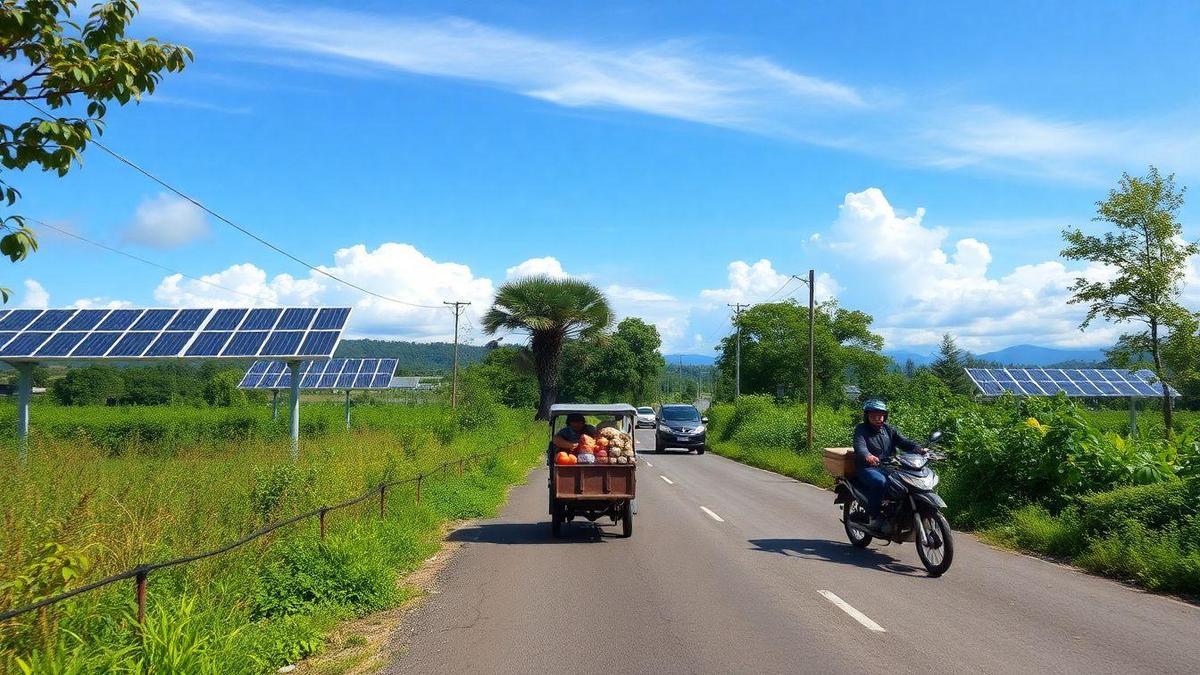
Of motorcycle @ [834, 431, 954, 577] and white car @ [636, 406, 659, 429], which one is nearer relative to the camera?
motorcycle @ [834, 431, 954, 577]

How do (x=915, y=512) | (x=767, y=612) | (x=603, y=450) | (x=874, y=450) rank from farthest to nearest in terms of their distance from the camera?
1. (x=603, y=450)
2. (x=874, y=450)
3. (x=915, y=512)
4. (x=767, y=612)

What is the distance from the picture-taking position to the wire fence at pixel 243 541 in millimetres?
4797

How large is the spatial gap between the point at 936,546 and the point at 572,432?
5.43m

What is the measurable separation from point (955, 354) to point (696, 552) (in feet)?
352

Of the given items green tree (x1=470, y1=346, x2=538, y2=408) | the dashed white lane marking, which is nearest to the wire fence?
the dashed white lane marking

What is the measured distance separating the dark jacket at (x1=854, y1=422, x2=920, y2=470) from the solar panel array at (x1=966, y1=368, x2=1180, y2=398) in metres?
33.8

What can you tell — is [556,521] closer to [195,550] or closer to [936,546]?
[936,546]

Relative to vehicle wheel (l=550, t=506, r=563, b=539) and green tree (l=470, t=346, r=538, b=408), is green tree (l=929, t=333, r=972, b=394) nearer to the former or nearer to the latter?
green tree (l=470, t=346, r=538, b=408)

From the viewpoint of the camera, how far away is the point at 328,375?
4969 centimetres

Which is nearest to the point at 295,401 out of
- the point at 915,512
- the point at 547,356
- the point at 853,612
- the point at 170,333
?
the point at 170,333

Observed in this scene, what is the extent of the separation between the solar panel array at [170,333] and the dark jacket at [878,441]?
15.8 m

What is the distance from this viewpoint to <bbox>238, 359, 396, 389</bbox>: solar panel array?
47.4 metres

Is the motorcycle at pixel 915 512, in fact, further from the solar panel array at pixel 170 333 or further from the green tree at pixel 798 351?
the green tree at pixel 798 351

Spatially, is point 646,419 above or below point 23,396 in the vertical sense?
below
